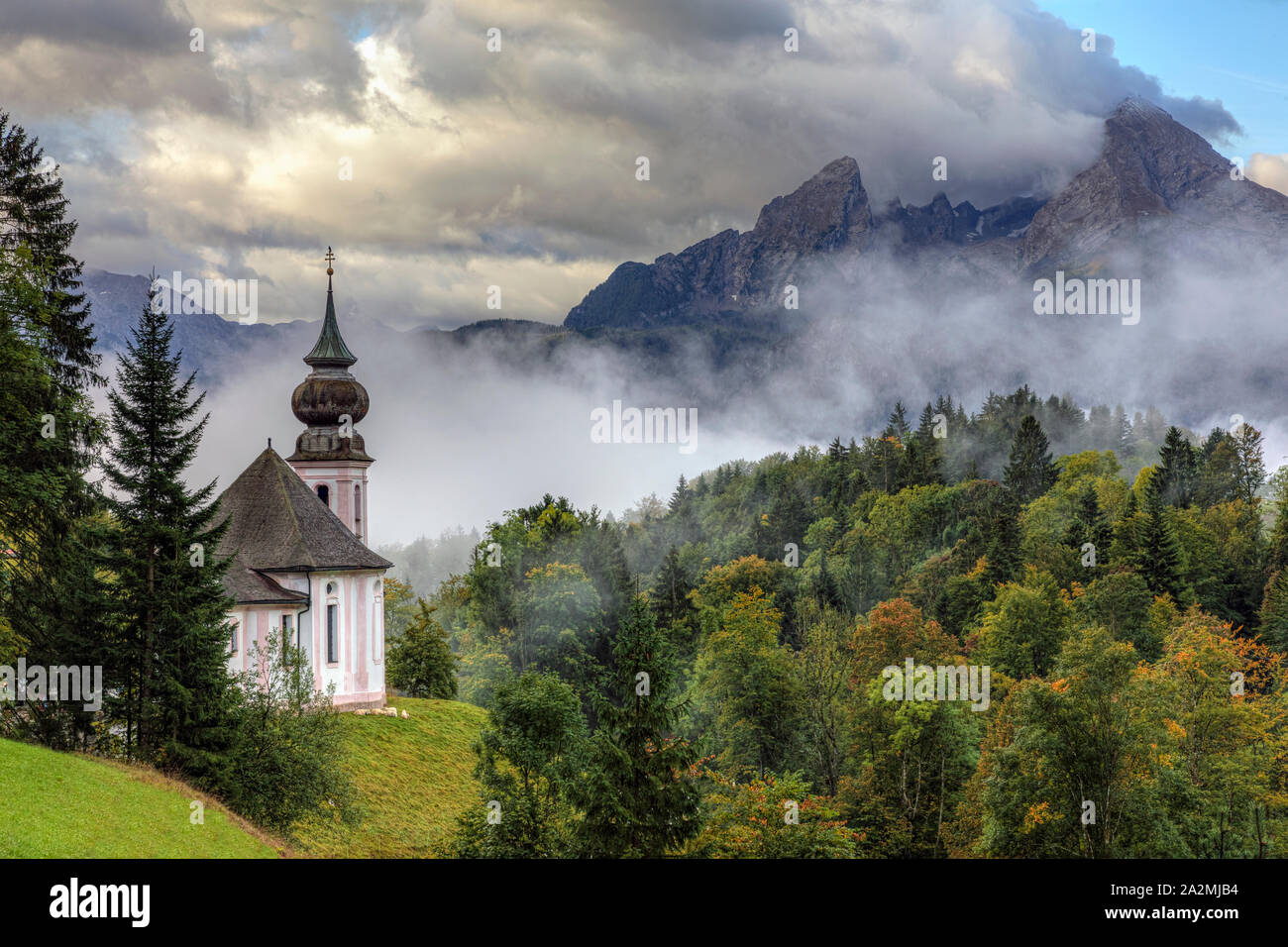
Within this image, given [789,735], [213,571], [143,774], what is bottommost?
[789,735]

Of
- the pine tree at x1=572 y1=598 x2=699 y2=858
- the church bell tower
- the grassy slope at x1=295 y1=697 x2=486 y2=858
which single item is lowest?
the grassy slope at x1=295 y1=697 x2=486 y2=858

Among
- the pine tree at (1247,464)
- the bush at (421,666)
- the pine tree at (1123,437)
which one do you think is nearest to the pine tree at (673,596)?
the bush at (421,666)

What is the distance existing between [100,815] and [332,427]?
3723cm

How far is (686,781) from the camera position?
1240 inches

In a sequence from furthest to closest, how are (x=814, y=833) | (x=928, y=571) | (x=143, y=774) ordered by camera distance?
1. (x=928, y=571)
2. (x=814, y=833)
3. (x=143, y=774)

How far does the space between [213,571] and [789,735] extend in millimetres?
41492

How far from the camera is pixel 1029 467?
12188cm

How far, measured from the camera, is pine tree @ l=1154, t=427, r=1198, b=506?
330 ft

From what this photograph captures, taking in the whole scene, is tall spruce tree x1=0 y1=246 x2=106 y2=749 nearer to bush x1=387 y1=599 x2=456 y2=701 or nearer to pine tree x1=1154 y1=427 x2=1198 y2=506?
bush x1=387 y1=599 x2=456 y2=701

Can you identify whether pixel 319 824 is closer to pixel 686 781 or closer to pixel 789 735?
pixel 686 781

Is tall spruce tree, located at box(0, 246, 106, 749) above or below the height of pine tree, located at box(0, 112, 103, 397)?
below

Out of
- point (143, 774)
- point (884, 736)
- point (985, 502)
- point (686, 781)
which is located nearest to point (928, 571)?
point (985, 502)

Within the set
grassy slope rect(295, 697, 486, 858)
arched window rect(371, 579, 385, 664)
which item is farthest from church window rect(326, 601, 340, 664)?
grassy slope rect(295, 697, 486, 858)

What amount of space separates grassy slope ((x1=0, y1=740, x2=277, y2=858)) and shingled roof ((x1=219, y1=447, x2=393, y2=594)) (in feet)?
67.8
